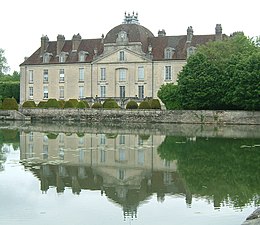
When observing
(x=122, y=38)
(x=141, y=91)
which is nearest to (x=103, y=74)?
(x=122, y=38)

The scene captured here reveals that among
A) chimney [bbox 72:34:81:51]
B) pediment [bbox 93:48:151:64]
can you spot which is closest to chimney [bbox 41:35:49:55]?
chimney [bbox 72:34:81:51]

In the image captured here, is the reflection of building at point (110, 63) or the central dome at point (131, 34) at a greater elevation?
the central dome at point (131, 34)

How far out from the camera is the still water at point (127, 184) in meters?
9.27

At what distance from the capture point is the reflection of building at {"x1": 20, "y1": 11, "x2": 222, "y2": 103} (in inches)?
2044

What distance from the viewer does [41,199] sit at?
413 inches

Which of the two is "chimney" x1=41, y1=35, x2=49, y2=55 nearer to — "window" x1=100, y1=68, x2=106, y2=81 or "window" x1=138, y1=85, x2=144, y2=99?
"window" x1=100, y1=68, x2=106, y2=81

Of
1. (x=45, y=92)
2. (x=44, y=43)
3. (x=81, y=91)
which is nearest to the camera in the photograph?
(x=81, y=91)

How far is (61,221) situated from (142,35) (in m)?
45.8

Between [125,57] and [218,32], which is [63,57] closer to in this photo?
[125,57]

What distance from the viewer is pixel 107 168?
587 inches

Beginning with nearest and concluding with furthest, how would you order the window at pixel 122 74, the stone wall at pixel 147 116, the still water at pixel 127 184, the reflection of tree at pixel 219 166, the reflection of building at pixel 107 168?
the still water at pixel 127 184 < the reflection of tree at pixel 219 166 < the reflection of building at pixel 107 168 < the stone wall at pixel 147 116 < the window at pixel 122 74

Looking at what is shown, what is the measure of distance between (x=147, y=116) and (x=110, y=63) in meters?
14.1

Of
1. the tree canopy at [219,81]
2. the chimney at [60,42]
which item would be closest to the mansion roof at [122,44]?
the chimney at [60,42]

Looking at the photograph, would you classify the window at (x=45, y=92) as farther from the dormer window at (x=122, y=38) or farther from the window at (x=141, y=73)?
the window at (x=141, y=73)
